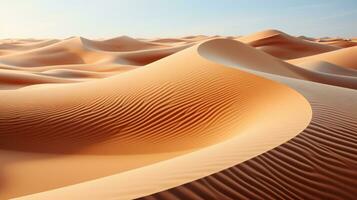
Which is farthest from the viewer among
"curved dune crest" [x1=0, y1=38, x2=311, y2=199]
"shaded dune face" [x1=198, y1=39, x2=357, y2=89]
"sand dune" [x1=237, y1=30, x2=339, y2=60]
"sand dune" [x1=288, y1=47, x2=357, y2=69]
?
"sand dune" [x1=237, y1=30, x2=339, y2=60]

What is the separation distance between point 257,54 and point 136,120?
755 cm

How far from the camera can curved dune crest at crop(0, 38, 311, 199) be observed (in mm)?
5883

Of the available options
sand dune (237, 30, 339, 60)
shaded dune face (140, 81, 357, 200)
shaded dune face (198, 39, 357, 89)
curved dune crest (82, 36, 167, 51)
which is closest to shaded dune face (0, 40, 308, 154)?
shaded dune face (140, 81, 357, 200)

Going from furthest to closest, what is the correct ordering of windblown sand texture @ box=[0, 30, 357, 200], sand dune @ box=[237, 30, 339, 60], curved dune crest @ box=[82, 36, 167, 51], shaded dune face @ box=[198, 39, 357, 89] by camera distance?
curved dune crest @ box=[82, 36, 167, 51] → sand dune @ box=[237, 30, 339, 60] → shaded dune face @ box=[198, 39, 357, 89] → windblown sand texture @ box=[0, 30, 357, 200]

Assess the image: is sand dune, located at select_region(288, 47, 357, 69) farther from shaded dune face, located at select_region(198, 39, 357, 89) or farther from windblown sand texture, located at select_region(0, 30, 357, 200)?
windblown sand texture, located at select_region(0, 30, 357, 200)

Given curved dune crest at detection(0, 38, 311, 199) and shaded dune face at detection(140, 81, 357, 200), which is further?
curved dune crest at detection(0, 38, 311, 199)

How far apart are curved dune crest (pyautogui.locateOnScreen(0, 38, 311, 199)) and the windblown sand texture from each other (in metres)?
0.02

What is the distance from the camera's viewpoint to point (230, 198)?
2.89m

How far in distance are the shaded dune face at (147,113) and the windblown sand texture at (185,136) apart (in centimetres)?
2

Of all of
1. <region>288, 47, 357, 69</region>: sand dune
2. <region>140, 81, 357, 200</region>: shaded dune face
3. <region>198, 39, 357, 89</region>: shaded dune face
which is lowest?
<region>288, 47, 357, 69</region>: sand dune

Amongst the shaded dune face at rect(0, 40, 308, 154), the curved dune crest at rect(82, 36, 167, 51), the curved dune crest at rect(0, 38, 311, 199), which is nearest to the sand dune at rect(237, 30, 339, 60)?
the curved dune crest at rect(82, 36, 167, 51)

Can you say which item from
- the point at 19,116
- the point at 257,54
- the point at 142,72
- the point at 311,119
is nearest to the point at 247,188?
the point at 311,119

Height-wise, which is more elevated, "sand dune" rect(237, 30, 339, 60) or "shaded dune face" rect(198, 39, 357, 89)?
"shaded dune face" rect(198, 39, 357, 89)

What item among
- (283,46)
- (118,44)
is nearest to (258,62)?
(283,46)
